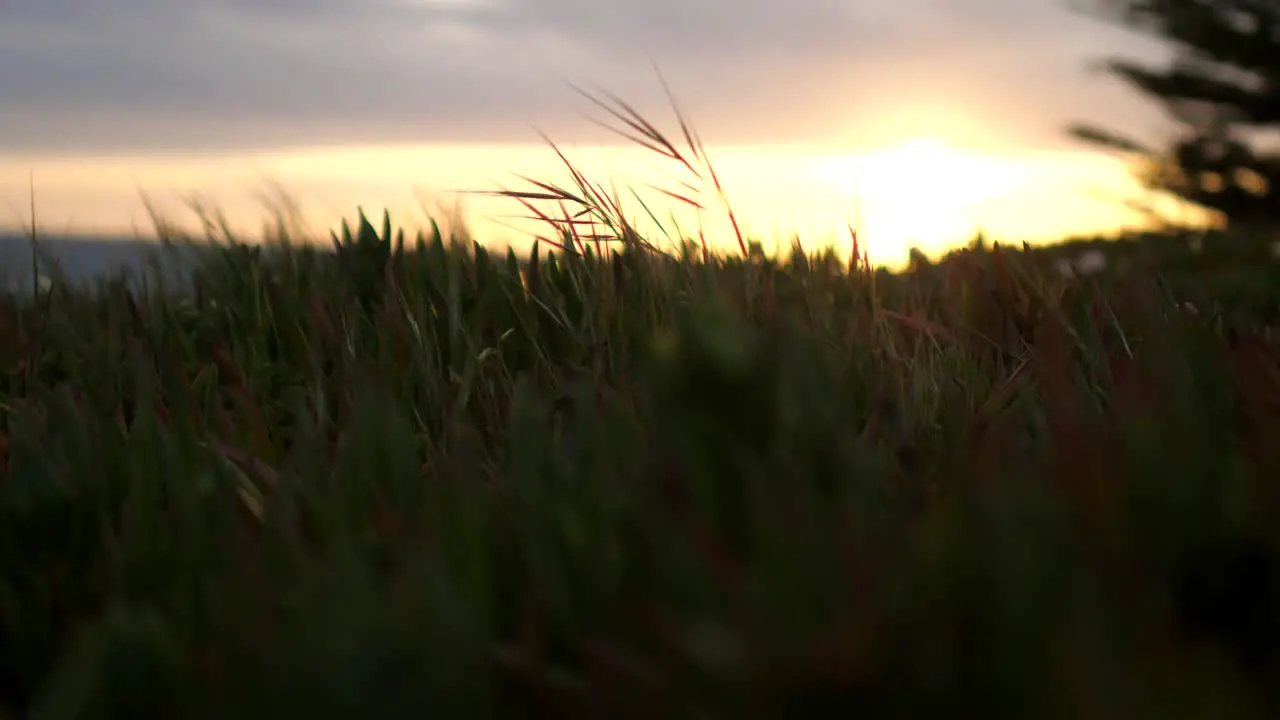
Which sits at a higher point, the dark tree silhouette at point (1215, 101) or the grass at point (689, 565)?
the dark tree silhouette at point (1215, 101)

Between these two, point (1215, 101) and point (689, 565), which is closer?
point (689, 565)

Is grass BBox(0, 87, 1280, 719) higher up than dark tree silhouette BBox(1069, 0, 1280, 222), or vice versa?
dark tree silhouette BBox(1069, 0, 1280, 222)

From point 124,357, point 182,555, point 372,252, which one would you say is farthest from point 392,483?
point 372,252

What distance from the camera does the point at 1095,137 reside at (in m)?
14.2

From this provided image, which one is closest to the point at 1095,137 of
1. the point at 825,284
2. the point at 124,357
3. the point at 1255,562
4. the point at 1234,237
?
the point at 1234,237

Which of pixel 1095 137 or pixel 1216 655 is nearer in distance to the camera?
pixel 1216 655

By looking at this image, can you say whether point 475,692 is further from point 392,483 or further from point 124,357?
point 124,357

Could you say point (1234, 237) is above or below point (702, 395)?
above

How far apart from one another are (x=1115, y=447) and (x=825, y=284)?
1962mm

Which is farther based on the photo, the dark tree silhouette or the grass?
the dark tree silhouette

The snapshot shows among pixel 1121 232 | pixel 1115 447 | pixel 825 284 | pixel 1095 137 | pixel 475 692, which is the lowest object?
pixel 475 692

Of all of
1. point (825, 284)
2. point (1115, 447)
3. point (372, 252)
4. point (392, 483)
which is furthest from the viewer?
point (372, 252)

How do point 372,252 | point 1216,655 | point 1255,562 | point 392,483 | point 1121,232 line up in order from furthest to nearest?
point 1121,232 → point 372,252 → point 392,483 → point 1255,562 → point 1216,655

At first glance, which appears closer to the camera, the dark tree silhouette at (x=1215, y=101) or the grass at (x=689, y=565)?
the grass at (x=689, y=565)
